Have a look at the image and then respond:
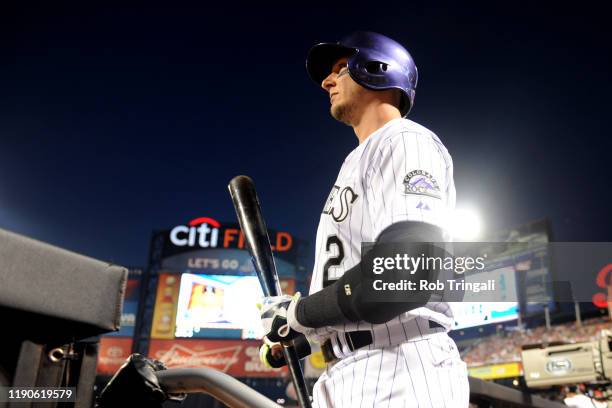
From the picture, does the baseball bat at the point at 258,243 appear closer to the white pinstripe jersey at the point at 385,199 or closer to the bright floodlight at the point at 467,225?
the white pinstripe jersey at the point at 385,199

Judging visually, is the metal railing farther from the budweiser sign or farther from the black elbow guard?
the budweiser sign

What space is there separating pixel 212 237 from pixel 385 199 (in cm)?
2429

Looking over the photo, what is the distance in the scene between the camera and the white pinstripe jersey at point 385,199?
149 cm

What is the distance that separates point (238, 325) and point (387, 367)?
71.9 feet

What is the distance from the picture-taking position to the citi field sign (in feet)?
81.7

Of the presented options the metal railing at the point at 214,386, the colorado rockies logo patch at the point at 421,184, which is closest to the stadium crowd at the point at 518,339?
the colorado rockies logo patch at the point at 421,184

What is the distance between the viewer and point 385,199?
5.04 feet

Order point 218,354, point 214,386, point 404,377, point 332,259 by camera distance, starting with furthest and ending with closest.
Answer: point 218,354, point 332,259, point 404,377, point 214,386

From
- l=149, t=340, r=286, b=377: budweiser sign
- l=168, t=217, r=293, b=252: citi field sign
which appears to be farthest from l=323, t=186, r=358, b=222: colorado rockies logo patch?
l=168, t=217, r=293, b=252: citi field sign

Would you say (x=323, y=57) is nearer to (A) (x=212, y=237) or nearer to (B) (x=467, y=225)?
(A) (x=212, y=237)

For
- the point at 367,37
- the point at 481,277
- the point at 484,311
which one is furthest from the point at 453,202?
the point at 484,311

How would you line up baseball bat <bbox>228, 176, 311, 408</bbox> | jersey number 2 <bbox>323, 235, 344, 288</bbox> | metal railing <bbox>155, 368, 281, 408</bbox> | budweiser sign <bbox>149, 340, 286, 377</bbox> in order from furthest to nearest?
budweiser sign <bbox>149, 340, 286, 377</bbox>
baseball bat <bbox>228, 176, 311, 408</bbox>
jersey number 2 <bbox>323, 235, 344, 288</bbox>
metal railing <bbox>155, 368, 281, 408</bbox>

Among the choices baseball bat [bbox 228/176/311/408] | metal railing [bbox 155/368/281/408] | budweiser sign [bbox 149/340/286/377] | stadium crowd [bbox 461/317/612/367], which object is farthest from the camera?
budweiser sign [bbox 149/340/286/377]

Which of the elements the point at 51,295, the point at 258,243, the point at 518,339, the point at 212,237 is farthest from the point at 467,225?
the point at 51,295
